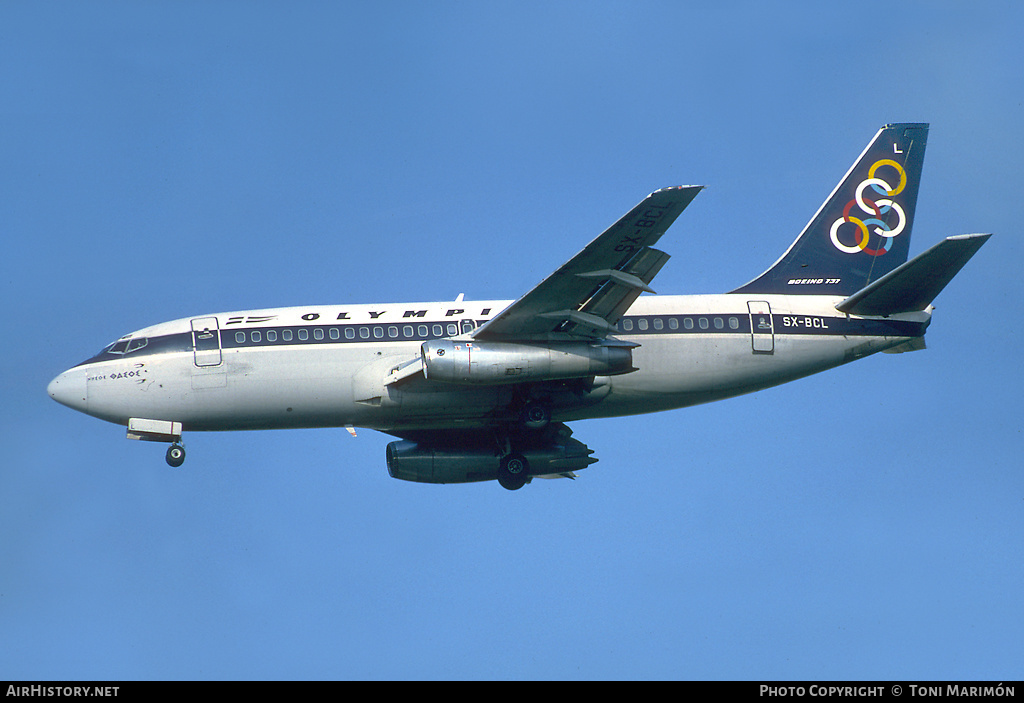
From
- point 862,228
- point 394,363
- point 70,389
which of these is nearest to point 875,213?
point 862,228

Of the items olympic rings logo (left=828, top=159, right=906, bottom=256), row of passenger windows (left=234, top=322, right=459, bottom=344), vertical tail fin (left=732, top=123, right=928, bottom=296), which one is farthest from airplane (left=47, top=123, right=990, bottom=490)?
olympic rings logo (left=828, top=159, right=906, bottom=256)

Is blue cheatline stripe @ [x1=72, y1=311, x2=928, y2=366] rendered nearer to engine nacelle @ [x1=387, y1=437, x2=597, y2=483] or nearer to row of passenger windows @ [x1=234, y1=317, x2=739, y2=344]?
row of passenger windows @ [x1=234, y1=317, x2=739, y2=344]

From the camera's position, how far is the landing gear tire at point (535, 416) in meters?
37.4

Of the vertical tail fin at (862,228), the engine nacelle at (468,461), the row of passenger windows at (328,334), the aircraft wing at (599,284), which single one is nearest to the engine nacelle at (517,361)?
the aircraft wing at (599,284)

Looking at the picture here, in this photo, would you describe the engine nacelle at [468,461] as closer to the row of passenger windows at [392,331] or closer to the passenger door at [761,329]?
the row of passenger windows at [392,331]

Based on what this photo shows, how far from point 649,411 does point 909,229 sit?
11.1m

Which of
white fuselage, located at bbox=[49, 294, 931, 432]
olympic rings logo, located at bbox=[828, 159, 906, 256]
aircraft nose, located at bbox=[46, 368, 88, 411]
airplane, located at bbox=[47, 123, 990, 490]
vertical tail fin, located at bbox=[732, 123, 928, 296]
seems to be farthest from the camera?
olympic rings logo, located at bbox=[828, 159, 906, 256]

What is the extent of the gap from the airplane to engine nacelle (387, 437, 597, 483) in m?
0.21

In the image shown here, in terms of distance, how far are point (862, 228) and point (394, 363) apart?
16.4 meters

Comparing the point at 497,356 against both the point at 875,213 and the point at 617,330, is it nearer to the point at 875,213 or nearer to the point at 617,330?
the point at 617,330

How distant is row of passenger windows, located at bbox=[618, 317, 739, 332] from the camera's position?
37719 millimetres

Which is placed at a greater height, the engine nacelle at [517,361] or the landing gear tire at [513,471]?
the engine nacelle at [517,361]

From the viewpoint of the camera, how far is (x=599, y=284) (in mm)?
34719
